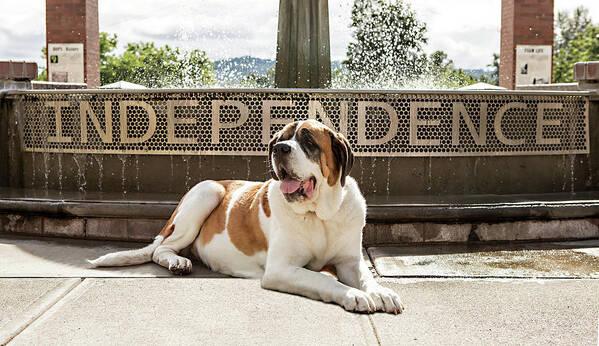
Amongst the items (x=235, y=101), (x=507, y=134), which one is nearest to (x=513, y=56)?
(x=507, y=134)

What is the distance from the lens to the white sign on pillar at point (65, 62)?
971 inches

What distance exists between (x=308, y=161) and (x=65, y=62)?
23.8 metres

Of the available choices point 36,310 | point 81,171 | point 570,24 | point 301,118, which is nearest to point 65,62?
point 81,171

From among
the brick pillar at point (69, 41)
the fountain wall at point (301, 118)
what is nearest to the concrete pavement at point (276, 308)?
the fountain wall at point (301, 118)

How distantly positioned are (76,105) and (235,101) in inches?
82.7

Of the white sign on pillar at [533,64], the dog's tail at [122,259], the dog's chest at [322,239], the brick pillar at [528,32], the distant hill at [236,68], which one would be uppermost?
the brick pillar at [528,32]

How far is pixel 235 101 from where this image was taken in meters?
6.88

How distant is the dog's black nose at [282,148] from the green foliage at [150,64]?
32.6 m

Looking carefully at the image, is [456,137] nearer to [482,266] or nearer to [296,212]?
[482,266]

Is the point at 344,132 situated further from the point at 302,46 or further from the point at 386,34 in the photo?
the point at 386,34

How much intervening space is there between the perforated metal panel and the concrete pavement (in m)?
2.34

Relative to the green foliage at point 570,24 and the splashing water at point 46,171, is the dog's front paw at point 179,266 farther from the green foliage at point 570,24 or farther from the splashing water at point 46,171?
the green foliage at point 570,24

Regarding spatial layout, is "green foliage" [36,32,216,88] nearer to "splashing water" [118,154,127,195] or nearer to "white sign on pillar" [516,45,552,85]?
"white sign on pillar" [516,45,552,85]

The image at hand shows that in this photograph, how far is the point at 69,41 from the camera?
2502 cm
